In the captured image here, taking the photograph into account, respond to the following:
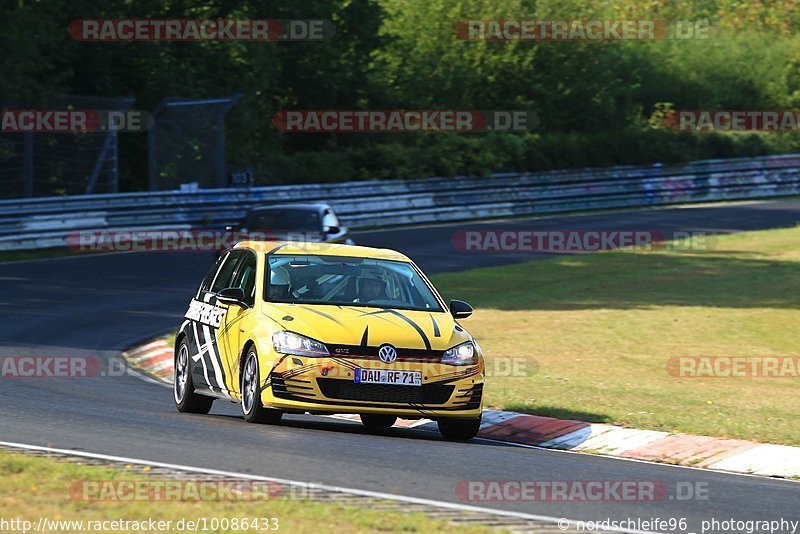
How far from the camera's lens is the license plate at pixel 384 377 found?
11039 millimetres

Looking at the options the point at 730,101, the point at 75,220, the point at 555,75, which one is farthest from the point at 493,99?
the point at 75,220

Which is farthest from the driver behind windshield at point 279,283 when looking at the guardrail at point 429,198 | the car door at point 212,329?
the guardrail at point 429,198

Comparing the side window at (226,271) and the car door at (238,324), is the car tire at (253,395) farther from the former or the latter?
the side window at (226,271)

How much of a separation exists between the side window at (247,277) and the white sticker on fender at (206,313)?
11.3 inches

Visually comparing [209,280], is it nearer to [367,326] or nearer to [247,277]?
[247,277]

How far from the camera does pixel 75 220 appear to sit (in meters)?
29.0

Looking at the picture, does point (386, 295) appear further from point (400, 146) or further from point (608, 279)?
point (400, 146)

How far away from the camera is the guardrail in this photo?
28.7 m

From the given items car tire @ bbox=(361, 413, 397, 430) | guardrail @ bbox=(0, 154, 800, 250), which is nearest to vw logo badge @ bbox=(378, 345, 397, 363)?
car tire @ bbox=(361, 413, 397, 430)

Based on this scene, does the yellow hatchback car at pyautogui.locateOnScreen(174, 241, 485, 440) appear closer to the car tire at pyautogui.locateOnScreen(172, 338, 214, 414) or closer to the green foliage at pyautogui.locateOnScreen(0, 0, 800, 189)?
the car tire at pyautogui.locateOnScreen(172, 338, 214, 414)

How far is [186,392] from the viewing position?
12.7 m

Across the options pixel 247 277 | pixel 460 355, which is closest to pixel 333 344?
pixel 460 355

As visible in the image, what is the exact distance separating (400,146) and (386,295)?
28.9 meters

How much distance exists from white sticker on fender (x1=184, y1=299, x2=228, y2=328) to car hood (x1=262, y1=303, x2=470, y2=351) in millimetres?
908
